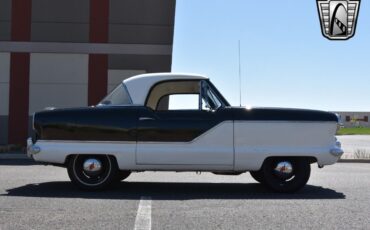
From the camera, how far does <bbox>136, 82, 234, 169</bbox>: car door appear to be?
26.6 ft

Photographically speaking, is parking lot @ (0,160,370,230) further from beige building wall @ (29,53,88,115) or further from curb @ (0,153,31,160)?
beige building wall @ (29,53,88,115)

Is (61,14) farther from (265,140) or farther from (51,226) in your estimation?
(51,226)

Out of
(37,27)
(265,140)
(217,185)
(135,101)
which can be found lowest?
→ (217,185)

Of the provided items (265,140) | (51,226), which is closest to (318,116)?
(265,140)

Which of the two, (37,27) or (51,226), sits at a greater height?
(37,27)

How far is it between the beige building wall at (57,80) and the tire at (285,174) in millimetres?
15831

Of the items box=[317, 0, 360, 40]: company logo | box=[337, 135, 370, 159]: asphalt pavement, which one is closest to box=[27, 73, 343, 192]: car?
box=[317, 0, 360, 40]: company logo

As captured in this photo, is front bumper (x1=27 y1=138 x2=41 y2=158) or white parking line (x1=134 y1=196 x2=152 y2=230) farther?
front bumper (x1=27 y1=138 x2=41 y2=158)

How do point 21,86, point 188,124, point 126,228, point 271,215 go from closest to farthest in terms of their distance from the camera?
point 126,228 → point 271,215 → point 188,124 → point 21,86

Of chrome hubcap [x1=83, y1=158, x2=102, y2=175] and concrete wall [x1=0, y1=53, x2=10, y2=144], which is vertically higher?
concrete wall [x1=0, y1=53, x2=10, y2=144]

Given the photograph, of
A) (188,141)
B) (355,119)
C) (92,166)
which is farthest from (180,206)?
(355,119)

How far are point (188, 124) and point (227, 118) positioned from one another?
611mm

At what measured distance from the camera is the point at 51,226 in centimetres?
554

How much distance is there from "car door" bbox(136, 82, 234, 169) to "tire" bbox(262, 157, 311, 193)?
66cm
